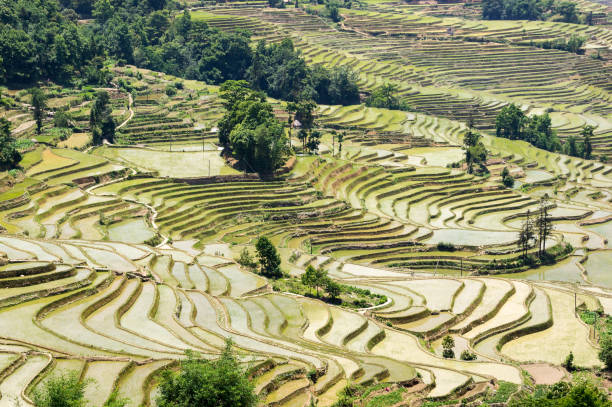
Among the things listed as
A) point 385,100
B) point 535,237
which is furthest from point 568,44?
point 535,237

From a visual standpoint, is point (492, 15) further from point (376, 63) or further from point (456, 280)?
point (456, 280)

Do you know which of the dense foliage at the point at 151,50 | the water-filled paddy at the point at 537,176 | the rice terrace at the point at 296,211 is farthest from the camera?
the dense foliage at the point at 151,50

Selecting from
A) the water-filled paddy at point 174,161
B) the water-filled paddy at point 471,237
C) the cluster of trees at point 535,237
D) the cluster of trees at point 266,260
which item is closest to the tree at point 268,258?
the cluster of trees at point 266,260

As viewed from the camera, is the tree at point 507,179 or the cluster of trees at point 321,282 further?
the tree at point 507,179

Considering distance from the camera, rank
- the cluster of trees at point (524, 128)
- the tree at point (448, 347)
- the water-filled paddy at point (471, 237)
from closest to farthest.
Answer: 1. the tree at point (448, 347)
2. the water-filled paddy at point (471, 237)
3. the cluster of trees at point (524, 128)

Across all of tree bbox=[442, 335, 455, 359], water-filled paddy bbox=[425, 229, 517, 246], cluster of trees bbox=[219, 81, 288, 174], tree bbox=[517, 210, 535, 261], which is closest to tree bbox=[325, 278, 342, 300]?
tree bbox=[442, 335, 455, 359]

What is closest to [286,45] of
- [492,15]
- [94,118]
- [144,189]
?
[94,118]

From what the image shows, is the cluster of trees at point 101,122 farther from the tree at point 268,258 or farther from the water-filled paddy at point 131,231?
the tree at point 268,258
